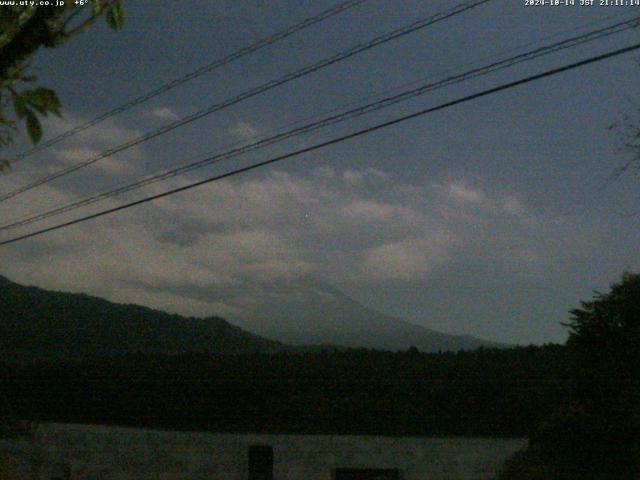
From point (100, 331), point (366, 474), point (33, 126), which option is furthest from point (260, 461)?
point (33, 126)

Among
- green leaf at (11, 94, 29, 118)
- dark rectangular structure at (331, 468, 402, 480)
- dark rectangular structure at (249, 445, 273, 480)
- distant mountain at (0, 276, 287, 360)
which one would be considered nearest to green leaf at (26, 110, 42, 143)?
green leaf at (11, 94, 29, 118)

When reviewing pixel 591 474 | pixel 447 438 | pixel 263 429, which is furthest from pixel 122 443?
pixel 591 474

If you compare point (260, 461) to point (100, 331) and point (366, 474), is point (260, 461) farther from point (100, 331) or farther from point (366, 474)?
point (100, 331)

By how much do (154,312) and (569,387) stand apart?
17.3m

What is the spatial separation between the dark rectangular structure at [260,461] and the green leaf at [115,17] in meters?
15.8

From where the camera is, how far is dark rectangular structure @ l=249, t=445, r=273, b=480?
59.9ft

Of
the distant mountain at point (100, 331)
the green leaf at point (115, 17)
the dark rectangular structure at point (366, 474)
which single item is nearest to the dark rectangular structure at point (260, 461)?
the dark rectangular structure at point (366, 474)

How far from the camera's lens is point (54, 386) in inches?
840

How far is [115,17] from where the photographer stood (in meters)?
3.60

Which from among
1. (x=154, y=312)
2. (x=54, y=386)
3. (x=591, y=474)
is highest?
(x=154, y=312)

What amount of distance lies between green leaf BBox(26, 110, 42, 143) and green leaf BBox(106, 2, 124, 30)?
2.27 ft

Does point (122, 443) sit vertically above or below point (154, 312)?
below

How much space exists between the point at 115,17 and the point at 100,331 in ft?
82.2

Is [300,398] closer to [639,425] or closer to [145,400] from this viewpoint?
[145,400]
